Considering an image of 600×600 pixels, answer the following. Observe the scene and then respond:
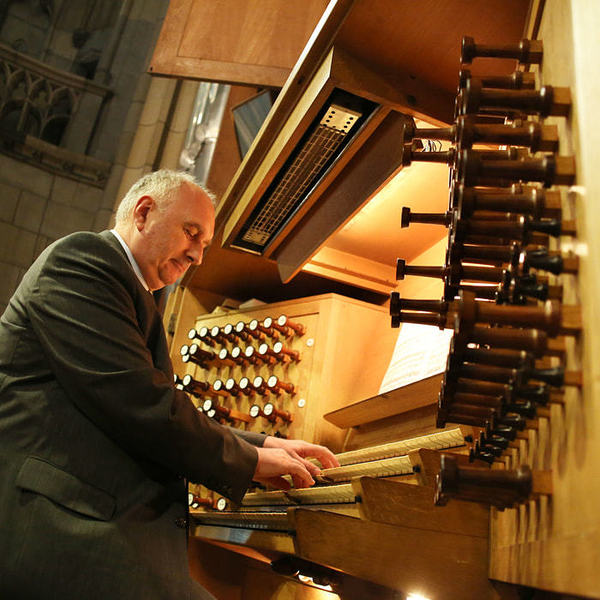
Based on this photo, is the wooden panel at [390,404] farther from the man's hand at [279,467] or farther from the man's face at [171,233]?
the man's face at [171,233]

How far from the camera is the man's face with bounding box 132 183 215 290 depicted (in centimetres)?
205

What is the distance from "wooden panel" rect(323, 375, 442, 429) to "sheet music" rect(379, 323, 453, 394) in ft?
0.15

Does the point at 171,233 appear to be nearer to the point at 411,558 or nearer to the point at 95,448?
the point at 95,448

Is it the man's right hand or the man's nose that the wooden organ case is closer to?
the man's right hand

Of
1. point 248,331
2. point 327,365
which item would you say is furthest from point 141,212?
point 248,331

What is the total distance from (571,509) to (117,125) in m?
9.00

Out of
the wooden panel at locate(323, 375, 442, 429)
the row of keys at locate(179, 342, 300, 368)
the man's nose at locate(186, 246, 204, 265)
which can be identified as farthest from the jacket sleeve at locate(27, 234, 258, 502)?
the row of keys at locate(179, 342, 300, 368)

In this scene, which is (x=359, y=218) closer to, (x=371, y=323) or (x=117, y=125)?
(x=371, y=323)

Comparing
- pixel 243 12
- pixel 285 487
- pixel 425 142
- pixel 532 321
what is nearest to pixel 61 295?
pixel 285 487

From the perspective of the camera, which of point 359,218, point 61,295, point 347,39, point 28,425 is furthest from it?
point 359,218

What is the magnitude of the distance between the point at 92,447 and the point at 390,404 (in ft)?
3.83

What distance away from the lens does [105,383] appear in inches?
61.0

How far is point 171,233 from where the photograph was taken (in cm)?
208

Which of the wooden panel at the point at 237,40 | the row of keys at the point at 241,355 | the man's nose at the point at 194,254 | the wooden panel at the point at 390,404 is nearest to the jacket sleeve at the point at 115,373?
the man's nose at the point at 194,254
